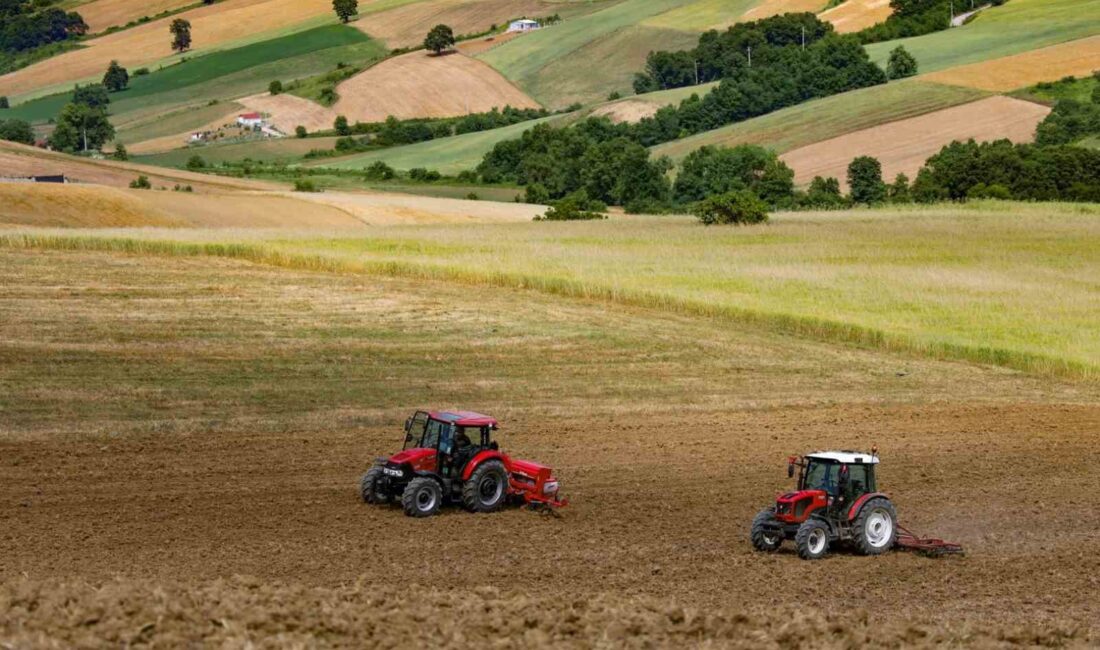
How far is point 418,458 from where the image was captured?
67.7 feet

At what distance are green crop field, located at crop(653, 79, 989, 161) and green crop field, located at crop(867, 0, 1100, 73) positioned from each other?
9676 mm

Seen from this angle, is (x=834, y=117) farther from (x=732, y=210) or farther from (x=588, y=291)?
(x=588, y=291)

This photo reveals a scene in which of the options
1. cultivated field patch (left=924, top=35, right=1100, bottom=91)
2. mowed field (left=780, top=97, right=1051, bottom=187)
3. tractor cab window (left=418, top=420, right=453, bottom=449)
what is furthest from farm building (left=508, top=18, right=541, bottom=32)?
tractor cab window (left=418, top=420, right=453, bottom=449)

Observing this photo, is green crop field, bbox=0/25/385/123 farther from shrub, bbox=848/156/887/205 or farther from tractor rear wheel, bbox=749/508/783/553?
tractor rear wheel, bbox=749/508/783/553

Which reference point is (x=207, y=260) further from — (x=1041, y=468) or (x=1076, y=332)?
(x=1041, y=468)

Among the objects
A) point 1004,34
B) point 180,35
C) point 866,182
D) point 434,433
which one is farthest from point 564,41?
point 434,433

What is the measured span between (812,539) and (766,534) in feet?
1.81

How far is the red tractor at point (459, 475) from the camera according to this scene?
2050 cm

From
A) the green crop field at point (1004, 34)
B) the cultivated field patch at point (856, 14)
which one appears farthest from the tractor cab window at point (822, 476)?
the cultivated field patch at point (856, 14)

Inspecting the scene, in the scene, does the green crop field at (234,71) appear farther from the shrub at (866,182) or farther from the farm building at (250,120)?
the shrub at (866,182)

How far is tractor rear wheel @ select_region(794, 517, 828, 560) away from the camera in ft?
60.3

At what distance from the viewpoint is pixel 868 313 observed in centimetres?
4353

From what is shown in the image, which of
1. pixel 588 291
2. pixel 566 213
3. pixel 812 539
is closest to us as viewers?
pixel 812 539

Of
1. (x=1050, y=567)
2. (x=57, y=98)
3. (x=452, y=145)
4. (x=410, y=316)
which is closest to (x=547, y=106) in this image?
(x=452, y=145)
